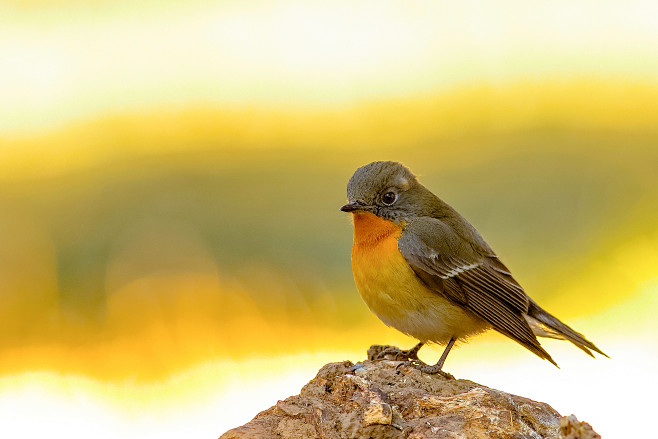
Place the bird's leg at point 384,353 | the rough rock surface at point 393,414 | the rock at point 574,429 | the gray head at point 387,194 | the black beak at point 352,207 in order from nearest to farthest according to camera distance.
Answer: the rock at point 574,429
the rough rock surface at point 393,414
the bird's leg at point 384,353
the black beak at point 352,207
the gray head at point 387,194

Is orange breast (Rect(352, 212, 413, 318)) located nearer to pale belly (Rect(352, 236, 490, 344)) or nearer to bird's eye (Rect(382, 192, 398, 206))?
pale belly (Rect(352, 236, 490, 344))

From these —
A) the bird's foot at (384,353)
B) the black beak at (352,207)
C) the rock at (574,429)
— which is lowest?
the rock at (574,429)

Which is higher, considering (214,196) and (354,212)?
(214,196)

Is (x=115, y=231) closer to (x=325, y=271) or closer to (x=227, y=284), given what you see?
(x=227, y=284)

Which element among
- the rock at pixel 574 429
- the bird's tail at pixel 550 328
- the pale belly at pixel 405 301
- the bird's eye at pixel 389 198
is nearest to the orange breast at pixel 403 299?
the pale belly at pixel 405 301

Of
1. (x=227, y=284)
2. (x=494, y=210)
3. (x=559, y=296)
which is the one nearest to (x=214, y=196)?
(x=227, y=284)

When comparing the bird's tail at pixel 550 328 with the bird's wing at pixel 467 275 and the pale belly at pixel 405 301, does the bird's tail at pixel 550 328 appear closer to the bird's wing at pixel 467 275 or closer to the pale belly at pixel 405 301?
the bird's wing at pixel 467 275

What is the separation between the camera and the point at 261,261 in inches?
519

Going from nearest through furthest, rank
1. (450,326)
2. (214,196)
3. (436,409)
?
(436,409)
(450,326)
(214,196)

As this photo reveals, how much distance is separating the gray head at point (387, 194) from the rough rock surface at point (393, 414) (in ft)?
6.67

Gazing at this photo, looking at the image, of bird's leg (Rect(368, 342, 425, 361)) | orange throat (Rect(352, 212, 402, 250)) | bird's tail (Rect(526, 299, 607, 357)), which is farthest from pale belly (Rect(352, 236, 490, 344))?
bird's tail (Rect(526, 299, 607, 357))

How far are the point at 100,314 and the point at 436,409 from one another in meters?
7.70

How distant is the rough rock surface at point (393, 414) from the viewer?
4.95 metres

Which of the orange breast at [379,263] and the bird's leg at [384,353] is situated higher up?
the orange breast at [379,263]
